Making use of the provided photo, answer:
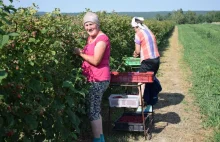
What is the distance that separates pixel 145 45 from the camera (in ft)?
19.6

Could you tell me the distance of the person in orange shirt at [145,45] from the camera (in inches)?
233

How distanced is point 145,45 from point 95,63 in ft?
6.68

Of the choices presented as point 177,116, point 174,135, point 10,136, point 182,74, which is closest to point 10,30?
point 10,136

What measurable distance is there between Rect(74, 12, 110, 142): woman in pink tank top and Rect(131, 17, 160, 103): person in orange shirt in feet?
5.79

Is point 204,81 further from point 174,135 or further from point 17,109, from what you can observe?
point 17,109

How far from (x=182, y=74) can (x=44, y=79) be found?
8957 millimetres

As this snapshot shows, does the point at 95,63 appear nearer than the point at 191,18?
Yes

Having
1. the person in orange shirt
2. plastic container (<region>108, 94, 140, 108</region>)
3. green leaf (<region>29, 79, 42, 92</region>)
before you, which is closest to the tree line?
the person in orange shirt

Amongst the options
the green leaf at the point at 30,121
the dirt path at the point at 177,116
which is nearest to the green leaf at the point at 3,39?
the green leaf at the point at 30,121

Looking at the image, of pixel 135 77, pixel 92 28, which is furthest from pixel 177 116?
pixel 92 28

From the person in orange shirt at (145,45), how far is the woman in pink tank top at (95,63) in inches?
69.5

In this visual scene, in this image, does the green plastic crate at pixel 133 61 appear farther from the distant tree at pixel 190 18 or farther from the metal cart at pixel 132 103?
the distant tree at pixel 190 18

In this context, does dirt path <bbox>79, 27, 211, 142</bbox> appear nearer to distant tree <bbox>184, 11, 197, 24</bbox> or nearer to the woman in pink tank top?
the woman in pink tank top

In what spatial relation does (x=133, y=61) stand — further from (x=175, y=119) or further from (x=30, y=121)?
(x=30, y=121)
